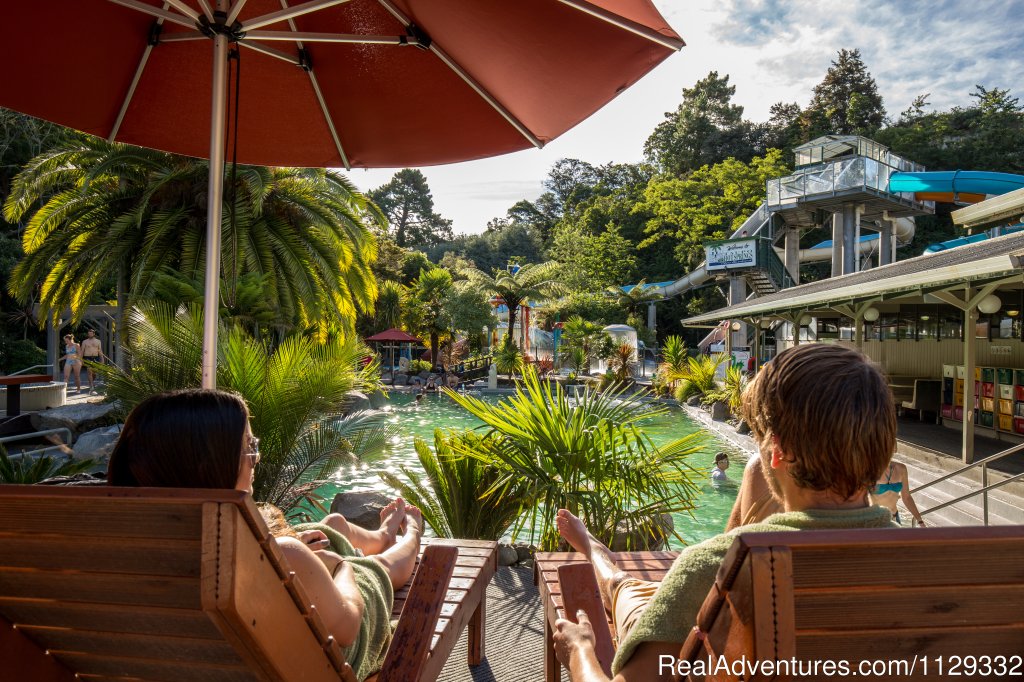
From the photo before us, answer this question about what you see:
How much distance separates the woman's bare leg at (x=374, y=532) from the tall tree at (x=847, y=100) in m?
50.7

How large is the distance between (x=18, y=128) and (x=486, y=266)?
44.5 metres

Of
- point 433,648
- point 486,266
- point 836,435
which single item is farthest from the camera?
point 486,266

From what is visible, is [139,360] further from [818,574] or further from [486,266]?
[486,266]

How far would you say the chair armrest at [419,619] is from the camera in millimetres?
1948

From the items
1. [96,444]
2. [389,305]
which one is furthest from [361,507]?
[389,305]

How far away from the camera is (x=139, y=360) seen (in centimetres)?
586

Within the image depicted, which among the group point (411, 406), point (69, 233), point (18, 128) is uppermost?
point (18, 128)

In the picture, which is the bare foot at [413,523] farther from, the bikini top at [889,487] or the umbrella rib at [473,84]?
the bikini top at [889,487]

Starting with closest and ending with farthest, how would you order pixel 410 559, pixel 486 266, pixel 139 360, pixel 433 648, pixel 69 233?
pixel 433 648
pixel 410 559
pixel 139 360
pixel 69 233
pixel 486 266

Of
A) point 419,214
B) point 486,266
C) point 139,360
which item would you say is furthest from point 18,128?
point 419,214

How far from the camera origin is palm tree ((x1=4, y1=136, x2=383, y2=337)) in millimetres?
12781

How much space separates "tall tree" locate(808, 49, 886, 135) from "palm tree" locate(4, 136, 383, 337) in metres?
42.6

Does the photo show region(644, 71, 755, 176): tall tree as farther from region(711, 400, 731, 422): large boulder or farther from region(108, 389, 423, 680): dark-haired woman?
region(108, 389, 423, 680): dark-haired woman

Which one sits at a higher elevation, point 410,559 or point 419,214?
point 419,214
